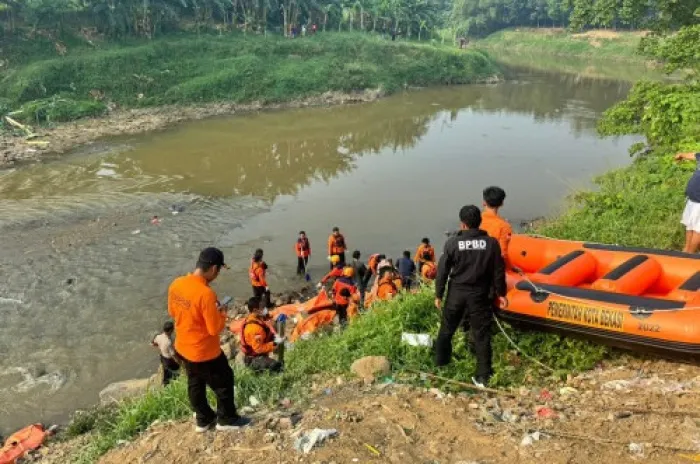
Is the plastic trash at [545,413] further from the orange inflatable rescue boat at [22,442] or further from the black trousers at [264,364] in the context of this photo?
the orange inflatable rescue boat at [22,442]

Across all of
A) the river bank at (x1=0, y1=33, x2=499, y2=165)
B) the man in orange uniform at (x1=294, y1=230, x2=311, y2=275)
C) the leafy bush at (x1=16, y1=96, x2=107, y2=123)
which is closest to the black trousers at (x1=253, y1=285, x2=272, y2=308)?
the man in orange uniform at (x1=294, y1=230, x2=311, y2=275)

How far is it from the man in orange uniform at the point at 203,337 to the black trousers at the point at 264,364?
1.23 meters

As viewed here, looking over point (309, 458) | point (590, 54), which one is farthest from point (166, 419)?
point (590, 54)

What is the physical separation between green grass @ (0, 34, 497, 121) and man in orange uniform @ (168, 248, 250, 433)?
76.5 ft

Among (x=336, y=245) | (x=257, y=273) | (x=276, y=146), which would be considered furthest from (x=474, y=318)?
(x=276, y=146)

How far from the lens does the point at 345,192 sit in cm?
1681

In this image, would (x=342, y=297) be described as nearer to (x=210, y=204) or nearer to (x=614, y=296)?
(x=614, y=296)

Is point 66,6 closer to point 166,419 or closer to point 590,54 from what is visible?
point 166,419

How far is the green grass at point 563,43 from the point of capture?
55.2 m

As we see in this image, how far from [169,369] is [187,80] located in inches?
1004

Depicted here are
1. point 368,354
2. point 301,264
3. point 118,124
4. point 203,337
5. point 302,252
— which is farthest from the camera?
point 118,124

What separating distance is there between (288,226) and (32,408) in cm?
764

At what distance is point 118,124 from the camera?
81.1ft

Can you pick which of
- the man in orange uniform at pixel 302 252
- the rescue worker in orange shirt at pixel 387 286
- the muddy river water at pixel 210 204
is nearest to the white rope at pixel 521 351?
the rescue worker in orange shirt at pixel 387 286
